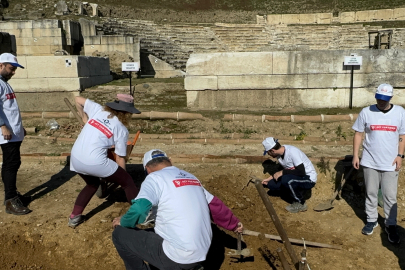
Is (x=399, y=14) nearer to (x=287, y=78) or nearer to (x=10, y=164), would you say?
(x=287, y=78)

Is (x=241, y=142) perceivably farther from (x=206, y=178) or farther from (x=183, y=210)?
(x=183, y=210)

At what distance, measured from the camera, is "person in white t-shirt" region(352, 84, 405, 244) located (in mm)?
4238

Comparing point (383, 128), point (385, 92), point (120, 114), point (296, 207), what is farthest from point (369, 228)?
point (120, 114)

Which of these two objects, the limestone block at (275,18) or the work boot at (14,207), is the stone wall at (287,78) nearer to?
the work boot at (14,207)

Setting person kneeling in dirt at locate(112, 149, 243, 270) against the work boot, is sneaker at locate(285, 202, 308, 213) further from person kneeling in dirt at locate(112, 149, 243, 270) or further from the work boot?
the work boot

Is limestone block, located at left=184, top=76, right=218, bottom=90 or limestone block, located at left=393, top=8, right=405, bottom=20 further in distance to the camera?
limestone block, located at left=393, top=8, right=405, bottom=20

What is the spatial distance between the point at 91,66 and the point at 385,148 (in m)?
9.62

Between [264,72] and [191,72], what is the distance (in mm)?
1973

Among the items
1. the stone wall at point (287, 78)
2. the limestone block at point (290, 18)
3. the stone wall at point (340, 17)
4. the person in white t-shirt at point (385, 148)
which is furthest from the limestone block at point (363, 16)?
the person in white t-shirt at point (385, 148)

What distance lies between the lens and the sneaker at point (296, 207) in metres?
5.36

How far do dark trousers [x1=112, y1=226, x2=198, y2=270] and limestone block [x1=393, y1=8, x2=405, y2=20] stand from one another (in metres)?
33.7

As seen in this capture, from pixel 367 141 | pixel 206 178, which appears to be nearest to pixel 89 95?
pixel 206 178

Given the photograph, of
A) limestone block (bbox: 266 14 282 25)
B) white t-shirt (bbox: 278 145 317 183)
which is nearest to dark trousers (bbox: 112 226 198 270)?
white t-shirt (bbox: 278 145 317 183)

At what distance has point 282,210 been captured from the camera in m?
5.42
